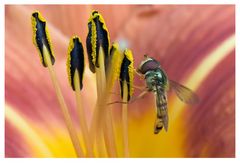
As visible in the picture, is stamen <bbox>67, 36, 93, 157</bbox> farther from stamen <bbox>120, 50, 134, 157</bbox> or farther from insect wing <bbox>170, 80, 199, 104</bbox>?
insect wing <bbox>170, 80, 199, 104</bbox>

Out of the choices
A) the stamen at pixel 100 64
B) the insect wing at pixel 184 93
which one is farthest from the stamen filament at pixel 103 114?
the insect wing at pixel 184 93

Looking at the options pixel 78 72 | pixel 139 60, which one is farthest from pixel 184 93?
pixel 78 72

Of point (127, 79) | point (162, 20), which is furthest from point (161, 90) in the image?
point (162, 20)

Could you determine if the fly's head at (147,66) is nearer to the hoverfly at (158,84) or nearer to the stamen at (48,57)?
the hoverfly at (158,84)

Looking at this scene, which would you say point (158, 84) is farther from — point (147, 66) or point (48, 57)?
point (48, 57)

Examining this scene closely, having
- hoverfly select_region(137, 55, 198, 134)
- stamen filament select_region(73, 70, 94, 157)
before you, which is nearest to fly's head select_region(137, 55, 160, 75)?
hoverfly select_region(137, 55, 198, 134)
